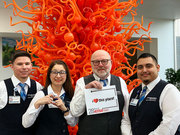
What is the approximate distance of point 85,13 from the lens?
178 cm

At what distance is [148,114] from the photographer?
4.09ft

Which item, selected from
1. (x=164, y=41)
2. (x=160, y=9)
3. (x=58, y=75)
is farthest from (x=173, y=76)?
(x=58, y=75)

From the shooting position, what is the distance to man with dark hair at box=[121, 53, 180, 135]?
116 centimetres

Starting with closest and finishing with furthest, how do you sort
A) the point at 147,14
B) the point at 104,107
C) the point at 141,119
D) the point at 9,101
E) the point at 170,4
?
1. the point at 141,119
2. the point at 104,107
3. the point at 9,101
4. the point at 170,4
5. the point at 147,14

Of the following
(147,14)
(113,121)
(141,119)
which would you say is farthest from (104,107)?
(147,14)

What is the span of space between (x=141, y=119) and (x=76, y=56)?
733 millimetres

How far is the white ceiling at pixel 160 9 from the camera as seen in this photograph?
433 cm

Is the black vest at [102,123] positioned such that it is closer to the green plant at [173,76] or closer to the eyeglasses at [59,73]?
the eyeglasses at [59,73]

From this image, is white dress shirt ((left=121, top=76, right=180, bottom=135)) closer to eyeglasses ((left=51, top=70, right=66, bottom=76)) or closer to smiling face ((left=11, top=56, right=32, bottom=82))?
eyeglasses ((left=51, top=70, right=66, bottom=76))

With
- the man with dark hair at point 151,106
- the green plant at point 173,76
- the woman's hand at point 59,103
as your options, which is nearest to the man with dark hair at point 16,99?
the woman's hand at point 59,103

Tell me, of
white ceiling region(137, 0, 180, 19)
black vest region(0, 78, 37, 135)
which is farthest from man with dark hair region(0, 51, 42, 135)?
white ceiling region(137, 0, 180, 19)

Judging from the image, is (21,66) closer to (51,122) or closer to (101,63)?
(51,122)

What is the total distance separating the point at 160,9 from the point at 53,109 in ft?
14.3

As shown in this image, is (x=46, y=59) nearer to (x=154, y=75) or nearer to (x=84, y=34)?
(x=84, y=34)
